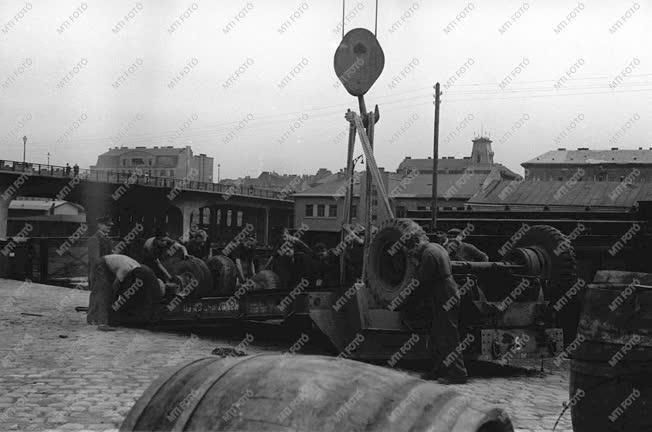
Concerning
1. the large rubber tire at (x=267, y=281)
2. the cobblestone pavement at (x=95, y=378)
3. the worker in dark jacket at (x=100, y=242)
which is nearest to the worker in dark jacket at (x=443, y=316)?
the cobblestone pavement at (x=95, y=378)

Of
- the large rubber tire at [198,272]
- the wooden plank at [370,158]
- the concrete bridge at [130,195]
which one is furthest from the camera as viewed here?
the concrete bridge at [130,195]

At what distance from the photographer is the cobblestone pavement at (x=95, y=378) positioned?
6211mm

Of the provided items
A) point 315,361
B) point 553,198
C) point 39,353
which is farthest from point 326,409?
point 553,198

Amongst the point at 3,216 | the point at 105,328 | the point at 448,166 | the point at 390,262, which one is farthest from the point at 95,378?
the point at 448,166

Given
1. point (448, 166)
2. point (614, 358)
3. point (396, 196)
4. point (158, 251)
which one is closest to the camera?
point (614, 358)

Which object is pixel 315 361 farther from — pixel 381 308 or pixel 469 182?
pixel 469 182

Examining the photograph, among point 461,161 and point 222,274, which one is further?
point 461,161

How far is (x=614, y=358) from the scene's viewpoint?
4.02 metres

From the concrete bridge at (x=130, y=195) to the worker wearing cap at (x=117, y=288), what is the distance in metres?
27.0

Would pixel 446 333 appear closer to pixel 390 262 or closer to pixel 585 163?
pixel 390 262

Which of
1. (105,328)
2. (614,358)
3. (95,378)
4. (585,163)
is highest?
(585,163)

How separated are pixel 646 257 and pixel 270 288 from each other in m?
5.73

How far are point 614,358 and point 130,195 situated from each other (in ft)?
189

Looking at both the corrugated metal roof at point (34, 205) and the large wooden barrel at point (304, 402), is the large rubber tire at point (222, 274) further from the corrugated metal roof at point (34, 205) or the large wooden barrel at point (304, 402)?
the corrugated metal roof at point (34, 205)
